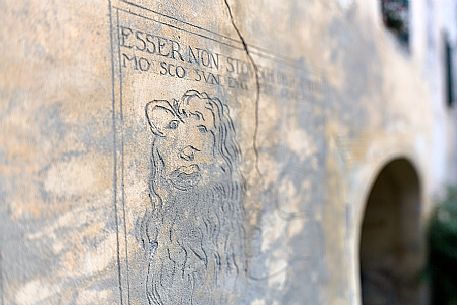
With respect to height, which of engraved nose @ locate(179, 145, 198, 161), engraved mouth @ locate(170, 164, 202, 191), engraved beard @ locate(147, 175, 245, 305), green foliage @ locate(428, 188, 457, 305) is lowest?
green foliage @ locate(428, 188, 457, 305)

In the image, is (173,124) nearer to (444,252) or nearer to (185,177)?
(185,177)

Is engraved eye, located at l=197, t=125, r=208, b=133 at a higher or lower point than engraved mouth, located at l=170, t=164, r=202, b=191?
higher

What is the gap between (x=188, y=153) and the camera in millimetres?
1426

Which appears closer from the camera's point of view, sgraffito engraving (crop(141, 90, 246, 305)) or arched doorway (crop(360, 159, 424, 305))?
sgraffito engraving (crop(141, 90, 246, 305))

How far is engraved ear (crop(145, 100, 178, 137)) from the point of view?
1272 mm

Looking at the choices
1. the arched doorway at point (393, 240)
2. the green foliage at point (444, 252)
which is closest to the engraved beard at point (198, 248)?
the arched doorway at point (393, 240)

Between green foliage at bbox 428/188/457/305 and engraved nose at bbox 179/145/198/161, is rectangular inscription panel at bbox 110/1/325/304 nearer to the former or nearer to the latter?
engraved nose at bbox 179/145/198/161

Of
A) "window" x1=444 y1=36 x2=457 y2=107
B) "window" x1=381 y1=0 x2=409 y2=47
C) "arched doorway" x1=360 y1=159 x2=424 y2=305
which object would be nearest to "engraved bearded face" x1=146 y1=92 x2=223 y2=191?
"window" x1=381 y1=0 x2=409 y2=47

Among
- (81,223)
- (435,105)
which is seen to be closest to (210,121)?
(81,223)

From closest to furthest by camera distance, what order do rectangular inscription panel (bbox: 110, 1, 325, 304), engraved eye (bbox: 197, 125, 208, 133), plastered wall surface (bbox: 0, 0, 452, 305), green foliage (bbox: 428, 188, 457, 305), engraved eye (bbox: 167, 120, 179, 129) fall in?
plastered wall surface (bbox: 0, 0, 452, 305) < rectangular inscription panel (bbox: 110, 1, 325, 304) < engraved eye (bbox: 167, 120, 179, 129) < engraved eye (bbox: 197, 125, 208, 133) < green foliage (bbox: 428, 188, 457, 305)

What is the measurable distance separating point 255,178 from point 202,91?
47cm

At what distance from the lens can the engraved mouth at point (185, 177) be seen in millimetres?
1372

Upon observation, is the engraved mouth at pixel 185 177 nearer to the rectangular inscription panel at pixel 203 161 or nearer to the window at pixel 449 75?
the rectangular inscription panel at pixel 203 161

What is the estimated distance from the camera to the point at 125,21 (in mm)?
1201
